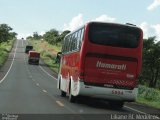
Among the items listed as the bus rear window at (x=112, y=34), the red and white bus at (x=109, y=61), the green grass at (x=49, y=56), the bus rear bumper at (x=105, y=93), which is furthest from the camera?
the green grass at (x=49, y=56)

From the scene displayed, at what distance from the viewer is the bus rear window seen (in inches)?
792

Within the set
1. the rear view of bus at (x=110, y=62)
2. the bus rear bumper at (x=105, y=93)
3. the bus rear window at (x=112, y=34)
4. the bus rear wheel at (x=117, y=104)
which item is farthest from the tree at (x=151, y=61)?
the bus rear bumper at (x=105, y=93)

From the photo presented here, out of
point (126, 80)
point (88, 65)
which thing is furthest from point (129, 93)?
point (88, 65)

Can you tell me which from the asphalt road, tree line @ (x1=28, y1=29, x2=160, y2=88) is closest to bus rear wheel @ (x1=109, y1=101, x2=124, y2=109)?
the asphalt road

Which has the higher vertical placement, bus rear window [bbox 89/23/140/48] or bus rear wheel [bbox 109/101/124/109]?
bus rear window [bbox 89/23/140/48]

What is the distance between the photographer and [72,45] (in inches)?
920

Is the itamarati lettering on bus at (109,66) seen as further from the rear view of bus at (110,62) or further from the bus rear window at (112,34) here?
the bus rear window at (112,34)

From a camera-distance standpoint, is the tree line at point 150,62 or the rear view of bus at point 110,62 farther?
the tree line at point 150,62

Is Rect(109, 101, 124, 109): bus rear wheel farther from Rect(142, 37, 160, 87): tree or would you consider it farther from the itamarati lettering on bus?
Rect(142, 37, 160, 87): tree

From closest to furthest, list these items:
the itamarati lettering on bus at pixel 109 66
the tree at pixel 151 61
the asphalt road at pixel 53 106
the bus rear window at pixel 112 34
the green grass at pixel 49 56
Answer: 1. the asphalt road at pixel 53 106
2. the itamarati lettering on bus at pixel 109 66
3. the bus rear window at pixel 112 34
4. the green grass at pixel 49 56
5. the tree at pixel 151 61

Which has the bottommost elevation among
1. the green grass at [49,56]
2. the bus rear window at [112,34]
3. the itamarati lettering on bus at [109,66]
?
the green grass at [49,56]

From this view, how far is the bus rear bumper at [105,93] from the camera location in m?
19.7

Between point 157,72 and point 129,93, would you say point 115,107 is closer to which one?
point 129,93

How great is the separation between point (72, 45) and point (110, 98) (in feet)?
15.0
